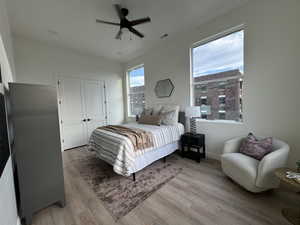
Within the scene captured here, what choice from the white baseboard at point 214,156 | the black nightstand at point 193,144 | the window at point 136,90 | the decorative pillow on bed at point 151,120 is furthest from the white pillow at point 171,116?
the window at point 136,90

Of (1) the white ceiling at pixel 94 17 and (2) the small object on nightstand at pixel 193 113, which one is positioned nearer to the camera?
(1) the white ceiling at pixel 94 17

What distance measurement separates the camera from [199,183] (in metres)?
2.13

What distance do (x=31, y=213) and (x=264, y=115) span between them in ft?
12.0

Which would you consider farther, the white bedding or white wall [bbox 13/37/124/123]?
white wall [bbox 13/37/124/123]

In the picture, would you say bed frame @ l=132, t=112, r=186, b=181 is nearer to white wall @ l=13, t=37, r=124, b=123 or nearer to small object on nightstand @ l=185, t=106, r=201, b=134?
small object on nightstand @ l=185, t=106, r=201, b=134

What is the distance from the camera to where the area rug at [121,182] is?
5.79 ft

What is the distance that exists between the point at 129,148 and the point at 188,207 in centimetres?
113

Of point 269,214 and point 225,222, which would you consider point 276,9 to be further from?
point 225,222

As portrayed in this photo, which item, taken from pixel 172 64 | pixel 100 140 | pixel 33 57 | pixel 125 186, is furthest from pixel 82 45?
pixel 125 186

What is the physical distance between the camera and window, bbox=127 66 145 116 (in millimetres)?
4926

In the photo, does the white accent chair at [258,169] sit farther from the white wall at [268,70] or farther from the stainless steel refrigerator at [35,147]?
the stainless steel refrigerator at [35,147]

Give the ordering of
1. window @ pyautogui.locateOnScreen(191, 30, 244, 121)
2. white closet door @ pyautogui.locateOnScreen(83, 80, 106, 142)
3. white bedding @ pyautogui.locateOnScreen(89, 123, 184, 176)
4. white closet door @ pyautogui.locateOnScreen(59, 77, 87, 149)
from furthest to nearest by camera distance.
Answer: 1. white closet door @ pyautogui.locateOnScreen(83, 80, 106, 142)
2. white closet door @ pyautogui.locateOnScreen(59, 77, 87, 149)
3. window @ pyautogui.locateOnScreen(191, 30, 244, 121)
4. white bedding @ pyautogui.locateOnScreen(89, 123, 184, 176)

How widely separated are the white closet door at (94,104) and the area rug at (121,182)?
1.63m

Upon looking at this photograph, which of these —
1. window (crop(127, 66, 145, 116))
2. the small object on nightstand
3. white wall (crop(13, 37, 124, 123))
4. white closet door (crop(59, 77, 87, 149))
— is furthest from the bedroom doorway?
the small object on nightstand
